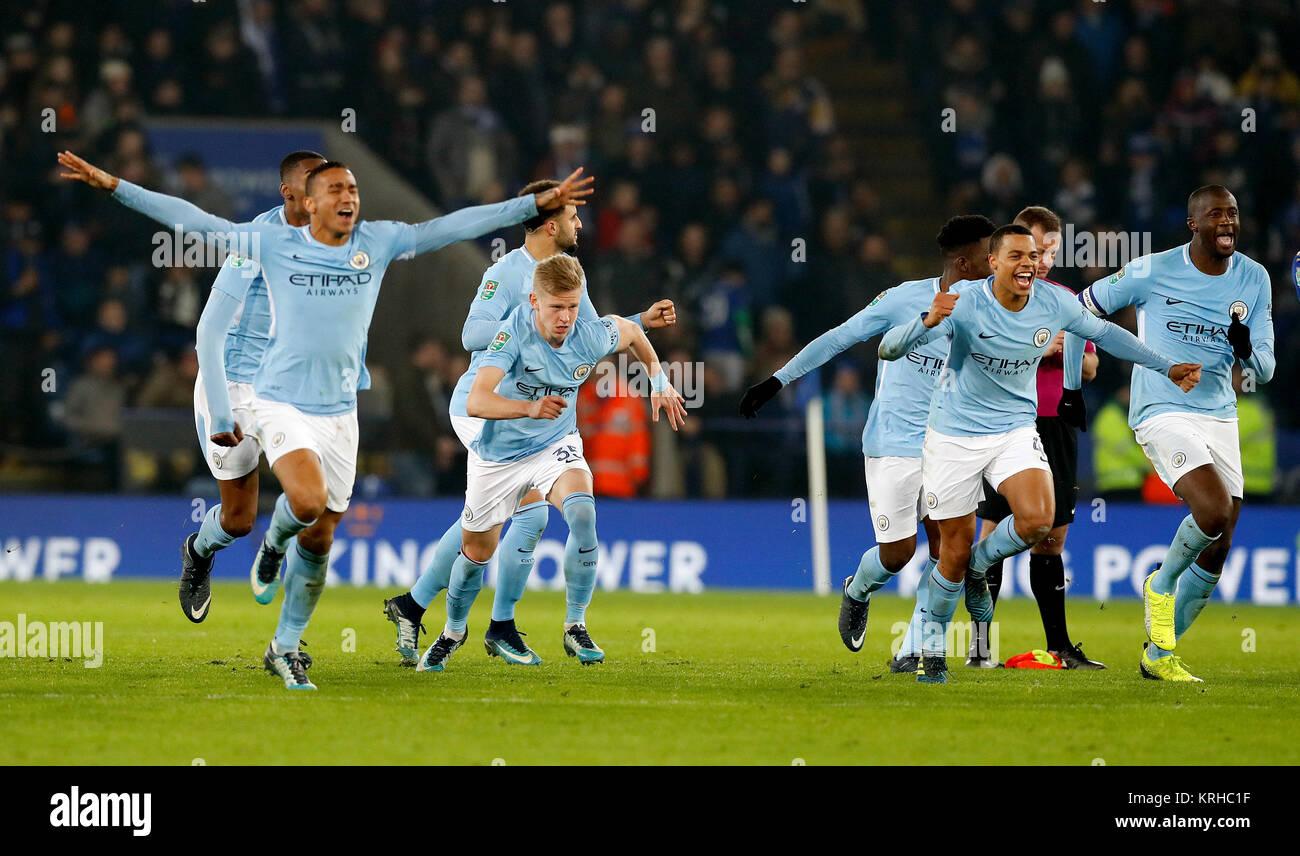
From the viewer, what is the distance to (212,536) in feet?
30.9

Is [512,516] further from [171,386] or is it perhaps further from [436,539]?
[171,386]

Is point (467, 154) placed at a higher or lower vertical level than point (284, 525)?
higher

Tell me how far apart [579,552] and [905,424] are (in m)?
1.81

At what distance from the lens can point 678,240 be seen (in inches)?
704

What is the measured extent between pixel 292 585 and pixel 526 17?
12754 millimetres

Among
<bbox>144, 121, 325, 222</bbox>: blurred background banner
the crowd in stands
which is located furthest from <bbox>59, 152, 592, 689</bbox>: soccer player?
<bbox>144, 121, 325, 222</bbox>: blurred background banner

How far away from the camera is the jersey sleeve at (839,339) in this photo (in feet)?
27.7

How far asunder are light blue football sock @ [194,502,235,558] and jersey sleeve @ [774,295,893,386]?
10.1 ft

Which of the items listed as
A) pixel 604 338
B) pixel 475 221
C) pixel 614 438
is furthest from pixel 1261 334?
pixel 614 438

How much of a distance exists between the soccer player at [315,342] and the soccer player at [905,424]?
1953mm

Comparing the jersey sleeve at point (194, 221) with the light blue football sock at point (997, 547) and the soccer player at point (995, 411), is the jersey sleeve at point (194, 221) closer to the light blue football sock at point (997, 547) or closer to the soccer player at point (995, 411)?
the soccer player at point (995, 411)

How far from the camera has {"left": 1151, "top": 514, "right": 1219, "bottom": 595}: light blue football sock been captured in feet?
29.2
